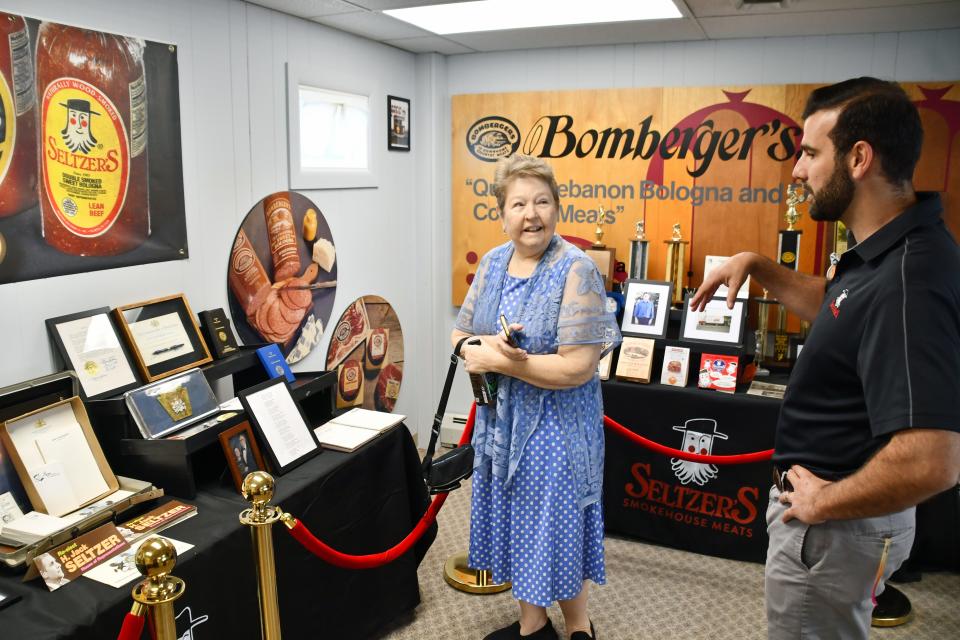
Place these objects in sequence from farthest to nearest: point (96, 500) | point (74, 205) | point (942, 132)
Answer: point (942, 132)
point (74, 205)
point (96, 500)

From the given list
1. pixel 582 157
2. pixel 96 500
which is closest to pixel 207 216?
pixel 96 500

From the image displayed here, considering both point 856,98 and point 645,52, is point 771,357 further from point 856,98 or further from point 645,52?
point 856,98

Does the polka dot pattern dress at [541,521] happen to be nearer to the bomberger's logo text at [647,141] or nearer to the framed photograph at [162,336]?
the framed photograph at [162,336]

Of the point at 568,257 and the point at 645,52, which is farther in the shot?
the point at 645,52

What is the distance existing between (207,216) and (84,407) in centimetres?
108

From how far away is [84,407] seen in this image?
2266mm

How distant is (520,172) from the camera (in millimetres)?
2549

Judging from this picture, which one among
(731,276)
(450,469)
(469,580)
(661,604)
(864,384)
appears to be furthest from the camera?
(469,580)

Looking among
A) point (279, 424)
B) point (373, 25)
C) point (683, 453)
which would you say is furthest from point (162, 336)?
point (683, 453)

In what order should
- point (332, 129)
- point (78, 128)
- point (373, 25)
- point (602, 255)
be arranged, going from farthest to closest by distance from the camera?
point (602, 255), point (332, 129), point (373, 25), point (78, 128)

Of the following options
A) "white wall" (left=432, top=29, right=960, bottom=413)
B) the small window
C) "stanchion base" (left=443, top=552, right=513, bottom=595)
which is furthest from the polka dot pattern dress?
"white wall" (left=432, top=29, right=960, bottom=413)

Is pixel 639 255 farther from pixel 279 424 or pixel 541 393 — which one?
pixel 279 424

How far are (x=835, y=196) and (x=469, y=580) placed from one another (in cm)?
236

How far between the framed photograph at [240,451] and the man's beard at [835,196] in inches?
75.0
